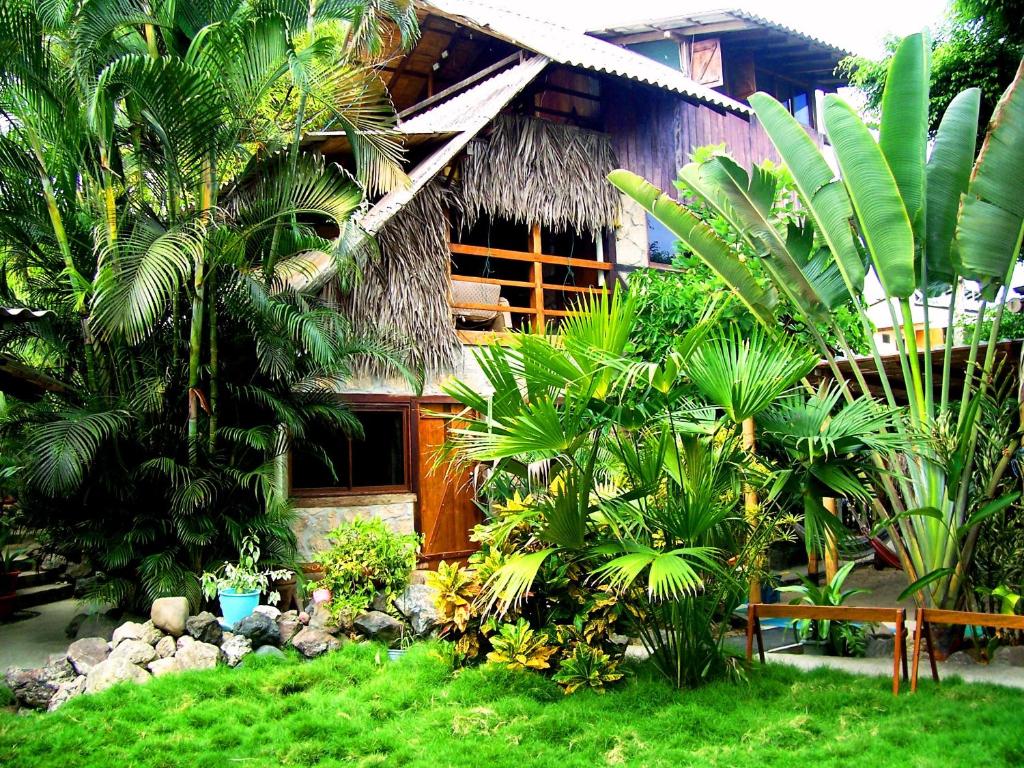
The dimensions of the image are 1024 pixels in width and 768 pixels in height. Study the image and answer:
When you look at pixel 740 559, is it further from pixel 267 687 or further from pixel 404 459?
pixel 404 459

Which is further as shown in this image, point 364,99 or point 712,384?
point 364,99

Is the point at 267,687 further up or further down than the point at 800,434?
further down

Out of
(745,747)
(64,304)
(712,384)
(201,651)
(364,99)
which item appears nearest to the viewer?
(745,747)

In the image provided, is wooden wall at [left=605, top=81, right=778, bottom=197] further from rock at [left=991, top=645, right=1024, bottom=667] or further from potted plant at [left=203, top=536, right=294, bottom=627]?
potted plant at [left=203, top=536, right=294, bottom=627]

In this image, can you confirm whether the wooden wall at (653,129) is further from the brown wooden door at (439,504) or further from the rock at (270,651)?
the rock at (270,651)

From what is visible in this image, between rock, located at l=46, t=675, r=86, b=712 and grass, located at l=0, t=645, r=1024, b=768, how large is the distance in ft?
0.87

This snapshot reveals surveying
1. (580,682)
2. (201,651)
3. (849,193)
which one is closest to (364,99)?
(849,193)

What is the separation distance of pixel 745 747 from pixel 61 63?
615 centimetres

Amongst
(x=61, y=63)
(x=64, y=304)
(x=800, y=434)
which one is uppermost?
(x=61, y=63)

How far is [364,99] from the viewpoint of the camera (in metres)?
7.73

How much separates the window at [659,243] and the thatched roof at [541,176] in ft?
2.44

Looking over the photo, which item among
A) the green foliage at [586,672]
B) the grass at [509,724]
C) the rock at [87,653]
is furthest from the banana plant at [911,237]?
the rock at [87,653]

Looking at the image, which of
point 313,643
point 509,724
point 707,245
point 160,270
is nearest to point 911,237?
point 707,245

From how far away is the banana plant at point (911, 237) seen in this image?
231 inches
